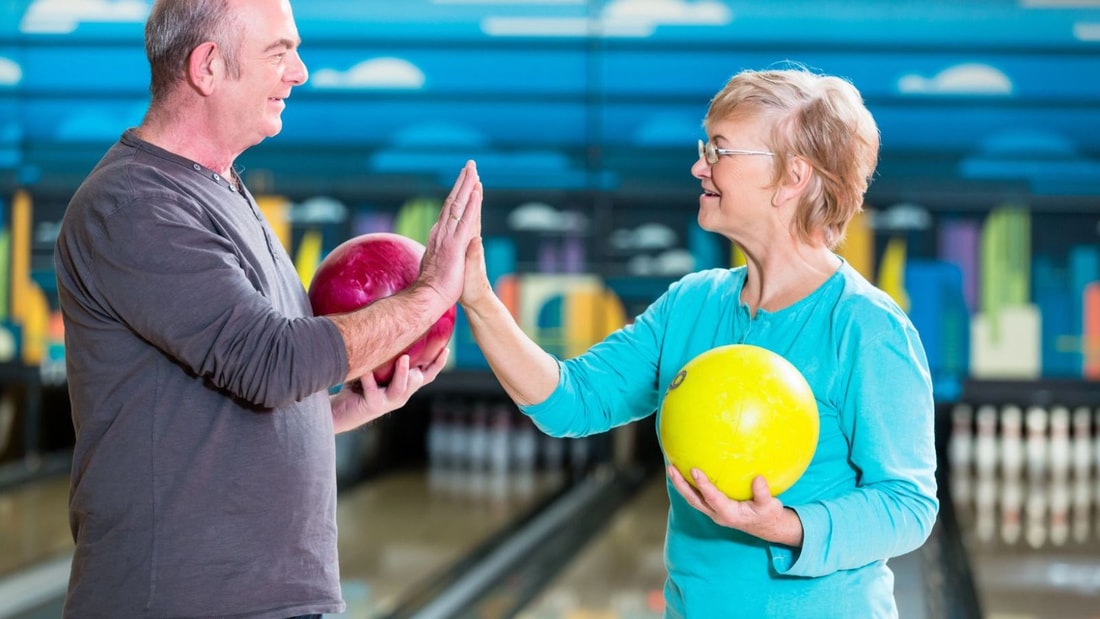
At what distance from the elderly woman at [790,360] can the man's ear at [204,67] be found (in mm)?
418

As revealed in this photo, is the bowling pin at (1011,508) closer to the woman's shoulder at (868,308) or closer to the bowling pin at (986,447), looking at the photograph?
the bowling pin at (986,447)

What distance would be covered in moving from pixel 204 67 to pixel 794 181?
0.76 metres

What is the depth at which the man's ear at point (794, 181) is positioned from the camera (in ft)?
5.31

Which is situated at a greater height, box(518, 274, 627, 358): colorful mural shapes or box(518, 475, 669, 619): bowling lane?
box(518, 274, 627, 358): colorful mural shapes

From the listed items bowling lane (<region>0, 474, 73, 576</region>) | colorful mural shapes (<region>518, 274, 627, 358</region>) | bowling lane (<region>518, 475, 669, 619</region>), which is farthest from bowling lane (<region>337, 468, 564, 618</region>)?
bowling lane (<region>0, 474, 73, 576</region>)

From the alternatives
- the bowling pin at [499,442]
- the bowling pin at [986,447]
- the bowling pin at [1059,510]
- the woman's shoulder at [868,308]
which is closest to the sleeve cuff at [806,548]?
the woman's shoulder at [868,308]

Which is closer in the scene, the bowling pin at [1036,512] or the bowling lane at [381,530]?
the bowling lane at [381,530]

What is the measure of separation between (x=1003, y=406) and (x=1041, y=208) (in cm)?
93

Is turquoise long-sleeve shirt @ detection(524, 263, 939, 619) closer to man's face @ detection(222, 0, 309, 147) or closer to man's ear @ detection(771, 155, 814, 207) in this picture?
man's ear @ detection(771, 155, 814, 207)

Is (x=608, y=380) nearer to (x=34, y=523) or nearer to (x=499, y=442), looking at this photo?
(x=34, y=523)

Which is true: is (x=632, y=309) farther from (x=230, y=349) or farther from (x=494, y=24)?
(x=230, y=349)

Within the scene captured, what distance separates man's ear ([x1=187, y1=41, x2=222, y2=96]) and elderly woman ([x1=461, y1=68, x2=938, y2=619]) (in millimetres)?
418

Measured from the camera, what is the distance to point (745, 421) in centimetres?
148

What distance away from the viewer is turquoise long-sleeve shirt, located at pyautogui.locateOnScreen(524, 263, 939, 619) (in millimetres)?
1474
